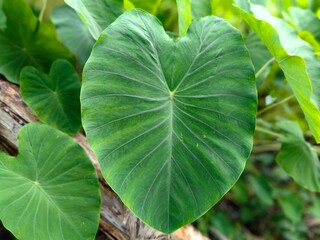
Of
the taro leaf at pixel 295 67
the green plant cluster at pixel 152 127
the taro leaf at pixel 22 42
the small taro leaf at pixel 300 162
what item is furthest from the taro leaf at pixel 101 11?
the small taro leaf at pixel 300 162

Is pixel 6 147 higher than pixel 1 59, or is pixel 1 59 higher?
pixel 1 59

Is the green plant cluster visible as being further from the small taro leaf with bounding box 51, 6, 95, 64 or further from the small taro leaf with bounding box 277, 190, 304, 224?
the small taro leaf with bounding box 277, 190, 304, 224

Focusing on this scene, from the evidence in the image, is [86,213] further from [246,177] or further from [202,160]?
[246,177]

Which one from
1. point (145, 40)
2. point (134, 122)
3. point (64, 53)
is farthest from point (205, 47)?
point (64, 53)

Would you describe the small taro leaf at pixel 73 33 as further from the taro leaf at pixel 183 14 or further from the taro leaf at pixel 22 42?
the taro leaf at pixel 183 14

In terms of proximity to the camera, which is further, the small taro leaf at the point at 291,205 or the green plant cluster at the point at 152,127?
the small taro leaf at the point at 291,205

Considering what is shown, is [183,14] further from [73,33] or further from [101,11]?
[73,33]

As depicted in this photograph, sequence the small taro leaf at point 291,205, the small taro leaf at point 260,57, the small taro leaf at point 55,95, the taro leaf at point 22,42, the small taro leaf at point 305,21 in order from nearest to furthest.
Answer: the small taro leaf at point 55,95
the taro leaf at point 22,42
the small taro leaf at point 260,57
the small taro leaf at point 305,21
the small taro leaf at point 291,205
